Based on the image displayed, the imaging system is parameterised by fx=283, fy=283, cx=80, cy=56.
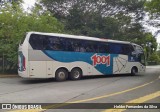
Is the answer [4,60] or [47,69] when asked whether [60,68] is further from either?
[4,60]

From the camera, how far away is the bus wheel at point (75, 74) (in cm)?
2044

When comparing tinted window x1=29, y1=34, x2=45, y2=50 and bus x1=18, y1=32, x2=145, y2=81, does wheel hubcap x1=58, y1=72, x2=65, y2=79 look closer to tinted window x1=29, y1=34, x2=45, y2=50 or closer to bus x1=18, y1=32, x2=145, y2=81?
bus x1=18, y1=32, x2=145, y2=81

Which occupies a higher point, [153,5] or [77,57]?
[153,5]

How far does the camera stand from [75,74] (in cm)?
2070

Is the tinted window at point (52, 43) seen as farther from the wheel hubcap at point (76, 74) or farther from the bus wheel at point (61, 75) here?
the wheel hubcap at point (76, 74)

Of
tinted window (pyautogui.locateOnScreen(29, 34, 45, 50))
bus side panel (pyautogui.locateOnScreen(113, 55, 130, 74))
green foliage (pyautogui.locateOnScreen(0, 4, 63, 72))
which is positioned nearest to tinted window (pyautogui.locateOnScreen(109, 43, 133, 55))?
bus side panel (pyautogui.locateOnScreen(113, 55, 130, 74))

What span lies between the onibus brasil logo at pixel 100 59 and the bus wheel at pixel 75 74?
1648mm

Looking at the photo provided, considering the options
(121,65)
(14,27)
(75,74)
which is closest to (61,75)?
(75,74)

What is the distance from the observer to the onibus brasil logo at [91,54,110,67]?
22062 millimetres

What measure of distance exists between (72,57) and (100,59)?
3106 millimetres

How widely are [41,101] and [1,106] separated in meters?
1.59

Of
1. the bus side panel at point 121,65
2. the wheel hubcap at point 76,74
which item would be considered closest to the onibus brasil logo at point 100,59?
the bus side panel at point 121,65

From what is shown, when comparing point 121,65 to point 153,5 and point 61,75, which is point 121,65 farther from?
point 61,75

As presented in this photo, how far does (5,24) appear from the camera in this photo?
24.6 m
